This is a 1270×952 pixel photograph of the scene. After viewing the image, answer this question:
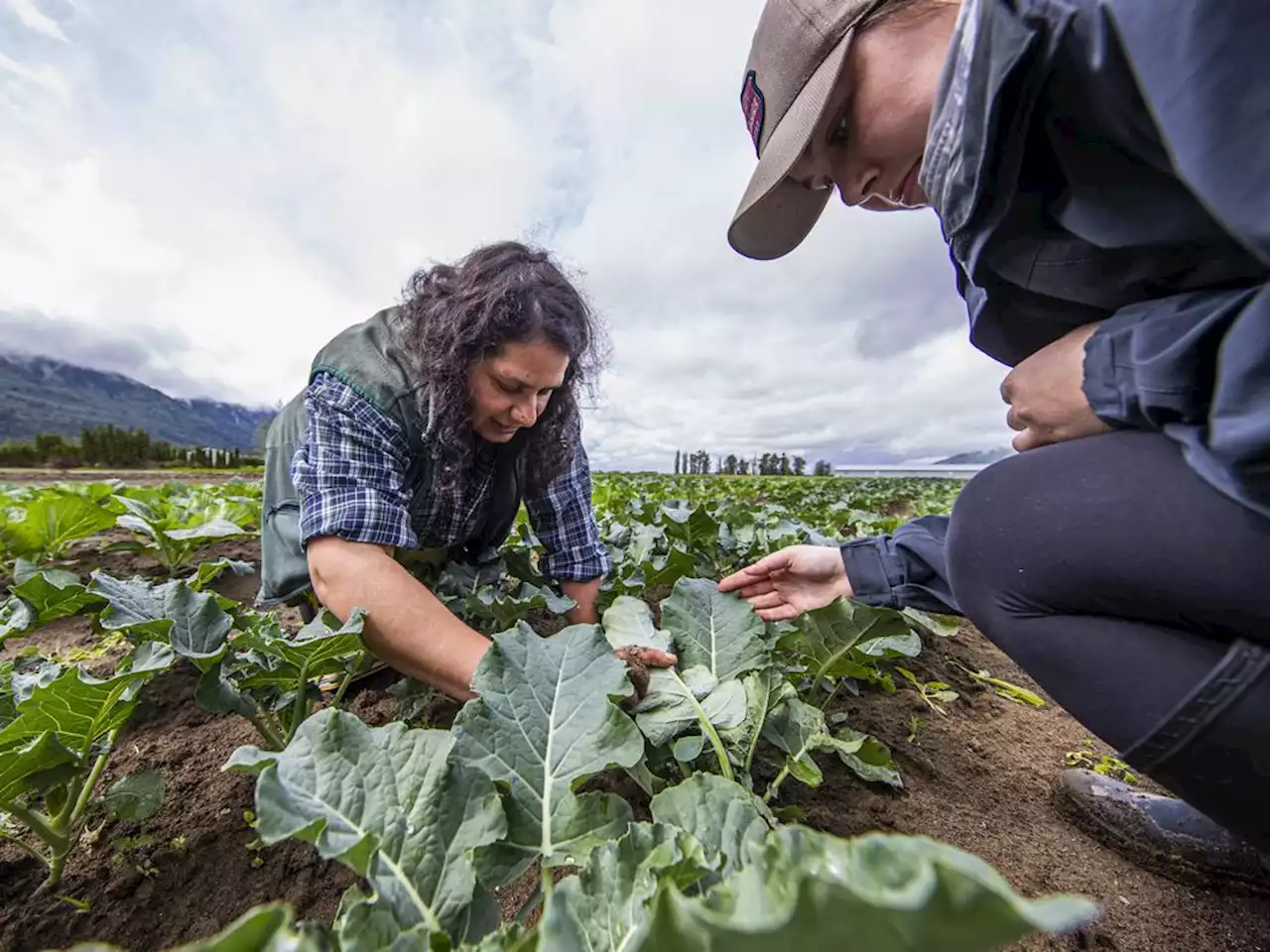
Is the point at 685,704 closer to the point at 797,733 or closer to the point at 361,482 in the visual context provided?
the point at 797,733

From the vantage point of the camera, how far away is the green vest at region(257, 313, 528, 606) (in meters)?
1.66

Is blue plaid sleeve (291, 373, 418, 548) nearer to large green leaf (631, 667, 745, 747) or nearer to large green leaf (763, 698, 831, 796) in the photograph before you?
large green leaf (631, 667, 745, 747)

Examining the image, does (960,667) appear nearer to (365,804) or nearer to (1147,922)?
(1147,922)

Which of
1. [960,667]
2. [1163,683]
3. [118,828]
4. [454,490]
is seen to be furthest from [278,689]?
[960,667]

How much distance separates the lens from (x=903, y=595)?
4.89ft

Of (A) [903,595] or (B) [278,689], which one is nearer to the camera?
(B) [278,689]

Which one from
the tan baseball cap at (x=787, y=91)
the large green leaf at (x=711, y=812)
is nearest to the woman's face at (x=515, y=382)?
the tan baseball cap at (x=787, y=91)

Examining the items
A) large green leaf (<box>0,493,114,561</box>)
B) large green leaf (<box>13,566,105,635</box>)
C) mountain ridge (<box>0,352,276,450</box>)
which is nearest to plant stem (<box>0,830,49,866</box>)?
large green leaf (<box>13,566,105,635</box>)

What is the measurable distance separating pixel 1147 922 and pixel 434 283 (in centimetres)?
220

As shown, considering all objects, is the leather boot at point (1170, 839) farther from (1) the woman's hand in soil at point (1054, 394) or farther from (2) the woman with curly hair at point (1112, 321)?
(1) the woman's hand in soil at point (1054, 394)

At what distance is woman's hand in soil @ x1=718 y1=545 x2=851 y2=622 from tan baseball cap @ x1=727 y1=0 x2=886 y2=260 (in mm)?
876

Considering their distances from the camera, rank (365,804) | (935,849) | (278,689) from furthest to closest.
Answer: (278,689)
(365,804)
(935,849)

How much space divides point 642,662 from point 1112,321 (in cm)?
101

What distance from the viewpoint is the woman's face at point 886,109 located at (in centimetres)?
107
